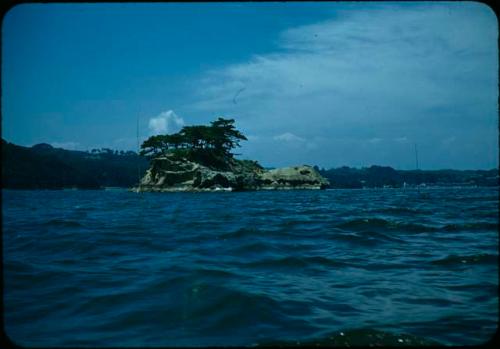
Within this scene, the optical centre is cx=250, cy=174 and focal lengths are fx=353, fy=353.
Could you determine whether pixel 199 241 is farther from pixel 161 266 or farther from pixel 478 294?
pixel 478 294

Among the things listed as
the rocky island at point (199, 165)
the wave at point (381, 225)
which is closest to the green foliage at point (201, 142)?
the rocky island at point (199, 165)

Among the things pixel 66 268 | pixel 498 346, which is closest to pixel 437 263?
pixel 498 346

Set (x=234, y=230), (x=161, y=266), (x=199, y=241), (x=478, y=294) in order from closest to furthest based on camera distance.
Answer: (x=478, y=294) → (x=161, y=266) → (x=199, y=241) → (x=234, y=230)

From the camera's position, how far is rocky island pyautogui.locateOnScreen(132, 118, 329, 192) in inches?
2926

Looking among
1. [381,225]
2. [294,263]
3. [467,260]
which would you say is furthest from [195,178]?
[467,260]

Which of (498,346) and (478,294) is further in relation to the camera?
(478,294)

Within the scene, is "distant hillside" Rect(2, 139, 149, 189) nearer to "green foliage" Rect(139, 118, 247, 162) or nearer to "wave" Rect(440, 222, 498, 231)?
"green foliage" Rect(139, 118, 247, 162)

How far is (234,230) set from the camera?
1273 cm

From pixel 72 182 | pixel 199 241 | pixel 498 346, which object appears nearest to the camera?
pixel 498 346

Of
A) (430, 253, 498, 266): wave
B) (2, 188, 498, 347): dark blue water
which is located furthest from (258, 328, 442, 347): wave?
(430, 253, 498, 266): wave

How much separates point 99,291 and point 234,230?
7.14 meters

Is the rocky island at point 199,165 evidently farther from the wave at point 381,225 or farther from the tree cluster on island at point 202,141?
the wave at point 381,225

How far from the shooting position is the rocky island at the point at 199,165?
74312mm

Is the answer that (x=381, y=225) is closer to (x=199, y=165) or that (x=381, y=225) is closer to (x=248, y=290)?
(x=248, y=290)
